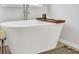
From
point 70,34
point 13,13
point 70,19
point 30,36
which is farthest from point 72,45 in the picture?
point 13,13

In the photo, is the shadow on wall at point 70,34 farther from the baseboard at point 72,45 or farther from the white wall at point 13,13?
the white wall at point 13,13

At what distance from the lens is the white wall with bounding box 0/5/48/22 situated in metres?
2.66

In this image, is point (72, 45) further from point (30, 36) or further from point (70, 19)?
point (30, 36)

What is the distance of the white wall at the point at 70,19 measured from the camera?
2.62 m

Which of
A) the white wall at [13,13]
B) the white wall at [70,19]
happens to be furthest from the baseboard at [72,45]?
the white wall at [13,13]

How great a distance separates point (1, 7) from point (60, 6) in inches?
53.8

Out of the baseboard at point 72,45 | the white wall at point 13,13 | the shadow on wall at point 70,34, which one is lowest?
the baseboard at point 72,45

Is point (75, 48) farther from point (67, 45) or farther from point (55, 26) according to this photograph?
point (55, 26)

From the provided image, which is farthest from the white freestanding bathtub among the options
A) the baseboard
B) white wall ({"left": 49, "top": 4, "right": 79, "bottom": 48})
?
the baseboard

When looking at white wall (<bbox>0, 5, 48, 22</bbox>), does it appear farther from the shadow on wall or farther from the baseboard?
the baseboard

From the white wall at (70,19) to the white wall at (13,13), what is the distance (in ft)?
1.72

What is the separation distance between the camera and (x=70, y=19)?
9.01ft
